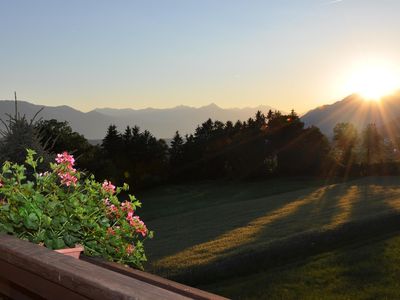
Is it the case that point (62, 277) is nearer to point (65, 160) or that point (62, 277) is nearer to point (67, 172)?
point (67, 172)

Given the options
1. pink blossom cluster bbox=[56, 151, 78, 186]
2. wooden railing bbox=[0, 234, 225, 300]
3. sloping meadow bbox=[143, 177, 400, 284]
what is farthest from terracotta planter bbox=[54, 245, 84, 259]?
sloping meadow bbox=[143, 177, 400, 284]

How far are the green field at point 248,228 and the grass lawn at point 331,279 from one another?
0.10 meters

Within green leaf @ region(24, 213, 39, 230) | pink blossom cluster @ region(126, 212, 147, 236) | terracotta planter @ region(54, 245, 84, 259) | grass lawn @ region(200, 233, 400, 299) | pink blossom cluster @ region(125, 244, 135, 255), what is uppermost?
green leaf @ region(24, 213, 39, 230)

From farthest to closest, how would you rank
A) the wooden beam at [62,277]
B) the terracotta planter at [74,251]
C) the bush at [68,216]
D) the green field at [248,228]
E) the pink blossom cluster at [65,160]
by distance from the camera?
1. the green field at [248,228]
2. the pink blossom cluster at [65,160]
3. the bush at [68,216]
4. the terracotta planter at [74,251]
5. the wooden beam at [62,277]

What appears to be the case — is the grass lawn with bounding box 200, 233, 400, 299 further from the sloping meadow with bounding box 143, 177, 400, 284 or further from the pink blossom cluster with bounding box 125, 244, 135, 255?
the pink blossom cluster with bounding box 125, 244, 135, 255

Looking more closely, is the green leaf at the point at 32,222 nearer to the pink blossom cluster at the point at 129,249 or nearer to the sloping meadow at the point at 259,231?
the pink blossom cluster at the point at 129,249

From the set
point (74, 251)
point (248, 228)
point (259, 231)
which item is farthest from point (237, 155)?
point (74, 251)

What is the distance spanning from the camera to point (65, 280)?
3062 millimetres

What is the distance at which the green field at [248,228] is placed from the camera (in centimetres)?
1966

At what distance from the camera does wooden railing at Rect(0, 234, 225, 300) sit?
2609mm

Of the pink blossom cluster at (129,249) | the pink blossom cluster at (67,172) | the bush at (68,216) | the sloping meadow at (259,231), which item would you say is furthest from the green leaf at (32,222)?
the sloping meadow at (259,231)

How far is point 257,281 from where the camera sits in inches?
680

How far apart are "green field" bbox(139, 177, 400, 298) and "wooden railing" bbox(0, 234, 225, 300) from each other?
1266 centimetres

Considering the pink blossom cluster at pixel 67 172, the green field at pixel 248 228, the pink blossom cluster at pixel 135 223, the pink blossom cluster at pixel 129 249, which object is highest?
the pink blossom cluster at pixel 67 172
